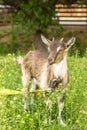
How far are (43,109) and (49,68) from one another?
0.61 metres

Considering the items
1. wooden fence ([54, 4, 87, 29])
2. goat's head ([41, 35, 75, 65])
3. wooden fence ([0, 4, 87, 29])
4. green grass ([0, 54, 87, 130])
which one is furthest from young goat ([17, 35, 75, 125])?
wooden fence ([54, 4, 87, 29])

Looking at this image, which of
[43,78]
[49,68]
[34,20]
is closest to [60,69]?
[49,68]

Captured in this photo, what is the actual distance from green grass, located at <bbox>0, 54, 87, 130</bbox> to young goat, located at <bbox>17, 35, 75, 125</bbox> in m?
0.16

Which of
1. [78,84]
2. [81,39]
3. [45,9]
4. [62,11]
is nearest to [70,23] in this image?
[62,11]

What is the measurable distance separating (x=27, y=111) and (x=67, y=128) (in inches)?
52.3

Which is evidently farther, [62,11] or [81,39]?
[62,11]

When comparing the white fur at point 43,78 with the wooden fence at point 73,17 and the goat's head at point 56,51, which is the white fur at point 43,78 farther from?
→ the wooden fence at point 73,17

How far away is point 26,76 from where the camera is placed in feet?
28.5

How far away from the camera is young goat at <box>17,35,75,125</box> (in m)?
7.57

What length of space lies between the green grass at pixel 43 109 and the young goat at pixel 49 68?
16 cm

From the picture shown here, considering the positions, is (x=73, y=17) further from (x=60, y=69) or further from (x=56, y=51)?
(x=56, y=51)

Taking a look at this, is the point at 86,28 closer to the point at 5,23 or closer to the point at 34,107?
the point at 5,23

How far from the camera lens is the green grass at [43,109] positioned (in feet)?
20.9

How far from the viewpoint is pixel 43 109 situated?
782 centimetres
